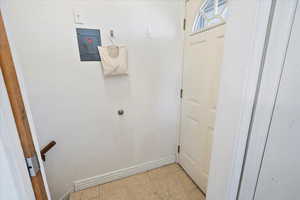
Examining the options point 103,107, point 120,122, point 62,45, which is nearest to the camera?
point 62,45

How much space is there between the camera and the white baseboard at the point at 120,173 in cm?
150

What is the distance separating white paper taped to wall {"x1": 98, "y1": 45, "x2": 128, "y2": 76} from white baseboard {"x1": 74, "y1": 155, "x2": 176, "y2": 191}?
1.28 metres

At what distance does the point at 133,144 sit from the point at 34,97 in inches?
46.1

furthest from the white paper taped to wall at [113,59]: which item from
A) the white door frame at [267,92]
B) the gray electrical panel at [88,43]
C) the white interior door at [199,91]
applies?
the white door frame at [267,92]

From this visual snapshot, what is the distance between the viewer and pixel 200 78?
4.43ft

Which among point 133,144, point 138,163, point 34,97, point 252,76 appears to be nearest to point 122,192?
point 138,163

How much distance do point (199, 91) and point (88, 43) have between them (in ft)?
4.13

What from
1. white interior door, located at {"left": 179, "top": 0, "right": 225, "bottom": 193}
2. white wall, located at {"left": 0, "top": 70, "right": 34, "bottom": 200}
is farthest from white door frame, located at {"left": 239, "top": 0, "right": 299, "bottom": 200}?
white wall, located at {"left": 0, "top": 70, "right": 34, "bottom": 200}

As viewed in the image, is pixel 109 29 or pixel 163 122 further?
pixel 163 122

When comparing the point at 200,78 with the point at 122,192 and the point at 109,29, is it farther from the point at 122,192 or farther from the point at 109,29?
the point at 122,192

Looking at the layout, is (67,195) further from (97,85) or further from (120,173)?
(97,85)

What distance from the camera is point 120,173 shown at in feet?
5.42

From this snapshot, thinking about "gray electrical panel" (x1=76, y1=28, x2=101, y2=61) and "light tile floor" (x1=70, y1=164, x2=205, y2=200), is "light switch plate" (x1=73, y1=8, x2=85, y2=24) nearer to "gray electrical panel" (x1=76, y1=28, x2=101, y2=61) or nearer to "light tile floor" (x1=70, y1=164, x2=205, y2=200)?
"gray electrical panel" (x1=76, y1=28, x2=101, y2=61)

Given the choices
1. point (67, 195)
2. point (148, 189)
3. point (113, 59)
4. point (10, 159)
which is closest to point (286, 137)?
point (10, 159)
